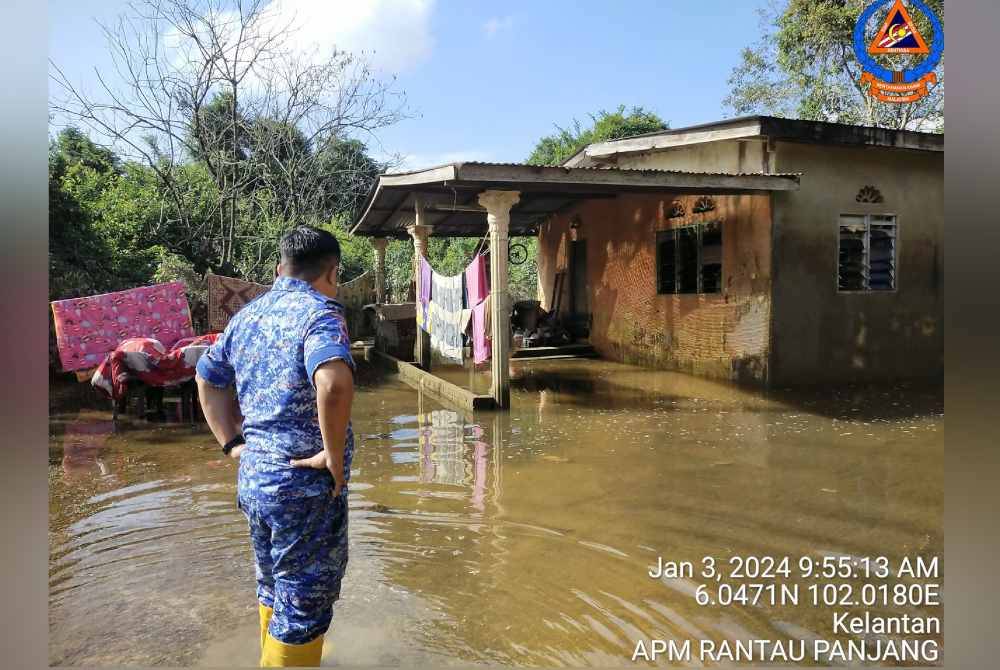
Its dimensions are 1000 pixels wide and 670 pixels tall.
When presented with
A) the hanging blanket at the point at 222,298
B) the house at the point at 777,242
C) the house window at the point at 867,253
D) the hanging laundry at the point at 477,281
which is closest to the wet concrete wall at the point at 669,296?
the house at the point at 777,242

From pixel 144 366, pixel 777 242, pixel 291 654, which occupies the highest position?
pixel 777 242

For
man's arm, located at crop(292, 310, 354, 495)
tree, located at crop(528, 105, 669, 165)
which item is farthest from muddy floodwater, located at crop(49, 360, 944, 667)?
tree, located at crop(528, 105, 669, 165)

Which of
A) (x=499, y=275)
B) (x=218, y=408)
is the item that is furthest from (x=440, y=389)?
(x=218, y=408)

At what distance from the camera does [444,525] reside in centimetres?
382

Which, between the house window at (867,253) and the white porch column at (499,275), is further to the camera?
the house window at (867,253)

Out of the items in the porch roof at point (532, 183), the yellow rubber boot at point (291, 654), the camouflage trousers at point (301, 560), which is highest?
the porch roof at point (532, 183)

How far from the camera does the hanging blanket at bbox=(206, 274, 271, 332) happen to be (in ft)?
30.4

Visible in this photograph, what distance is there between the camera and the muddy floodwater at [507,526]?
2674 millimetres

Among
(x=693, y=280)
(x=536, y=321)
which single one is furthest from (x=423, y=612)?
(x=536, y=321)

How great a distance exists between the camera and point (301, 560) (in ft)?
6.53

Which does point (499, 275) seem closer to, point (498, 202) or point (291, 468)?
point (498, 202)

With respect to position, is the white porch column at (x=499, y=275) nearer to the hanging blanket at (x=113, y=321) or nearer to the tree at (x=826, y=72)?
the hanging blanket at (x=113, y=321)

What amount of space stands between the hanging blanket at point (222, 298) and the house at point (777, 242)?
2.28m

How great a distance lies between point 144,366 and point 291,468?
555 centimetres
